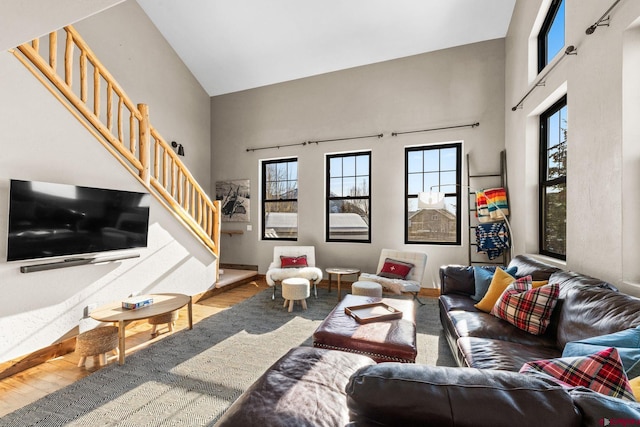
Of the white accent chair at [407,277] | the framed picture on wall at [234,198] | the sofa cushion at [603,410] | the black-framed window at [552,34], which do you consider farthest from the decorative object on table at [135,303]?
the black-framed window at [552,34]

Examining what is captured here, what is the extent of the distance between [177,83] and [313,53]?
2707mm

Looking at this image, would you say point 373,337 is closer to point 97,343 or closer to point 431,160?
point 97,343

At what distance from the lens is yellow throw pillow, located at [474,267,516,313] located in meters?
2.51

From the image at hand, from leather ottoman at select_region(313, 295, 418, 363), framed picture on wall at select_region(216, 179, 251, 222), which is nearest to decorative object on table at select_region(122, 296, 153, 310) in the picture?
leather ottoman at select_region(313, 295, 418, 363)

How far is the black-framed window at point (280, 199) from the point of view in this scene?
580 cm

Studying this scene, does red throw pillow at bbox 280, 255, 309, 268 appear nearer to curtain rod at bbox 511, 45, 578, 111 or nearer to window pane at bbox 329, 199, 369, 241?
window pane at bbox 329, 199, 369, 241

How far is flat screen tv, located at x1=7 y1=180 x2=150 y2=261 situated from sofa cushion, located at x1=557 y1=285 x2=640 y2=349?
3.98m

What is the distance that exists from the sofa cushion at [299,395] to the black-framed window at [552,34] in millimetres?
3607

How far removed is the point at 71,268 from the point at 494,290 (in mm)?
3898

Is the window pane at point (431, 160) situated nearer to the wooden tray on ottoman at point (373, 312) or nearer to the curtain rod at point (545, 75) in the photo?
the curtain rod at point (545, 75)

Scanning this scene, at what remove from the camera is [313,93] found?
5.51m

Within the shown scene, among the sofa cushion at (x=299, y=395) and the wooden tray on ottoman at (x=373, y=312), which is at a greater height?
the sofa cushion at (x=299, y=395)

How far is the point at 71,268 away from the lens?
276 centimetres

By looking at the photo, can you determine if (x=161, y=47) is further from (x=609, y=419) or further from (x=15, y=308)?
(x=609, y=419)
